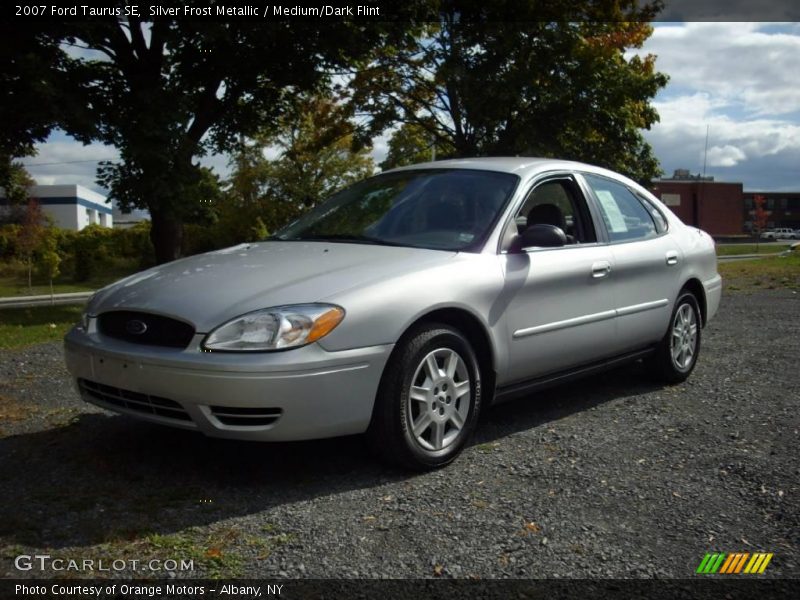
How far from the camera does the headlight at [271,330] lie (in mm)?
3574

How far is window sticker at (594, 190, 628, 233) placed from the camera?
18.2 feet

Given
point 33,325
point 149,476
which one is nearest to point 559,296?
point 149,476

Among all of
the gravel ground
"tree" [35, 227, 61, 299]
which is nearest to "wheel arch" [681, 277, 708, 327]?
the gravel ground

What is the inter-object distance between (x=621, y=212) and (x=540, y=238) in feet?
4.92

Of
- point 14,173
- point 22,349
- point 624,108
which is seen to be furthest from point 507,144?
point 22,349

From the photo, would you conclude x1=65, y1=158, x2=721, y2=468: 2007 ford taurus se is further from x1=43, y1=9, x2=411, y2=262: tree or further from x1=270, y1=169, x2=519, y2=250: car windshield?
x1=43, y1=9, x2=411, y2=262: tree

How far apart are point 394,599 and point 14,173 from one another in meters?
21.4

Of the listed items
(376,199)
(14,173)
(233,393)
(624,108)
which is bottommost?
(233,393)

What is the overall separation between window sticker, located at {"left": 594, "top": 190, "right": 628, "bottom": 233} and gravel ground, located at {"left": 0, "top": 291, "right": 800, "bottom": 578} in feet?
3.99

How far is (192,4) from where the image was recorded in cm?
1452

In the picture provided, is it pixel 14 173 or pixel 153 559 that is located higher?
pixel 14 173

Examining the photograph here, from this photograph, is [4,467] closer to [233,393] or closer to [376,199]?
[233,393]

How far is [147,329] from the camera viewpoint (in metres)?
3.82

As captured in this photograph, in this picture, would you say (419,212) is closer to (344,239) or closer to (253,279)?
(344,239)
